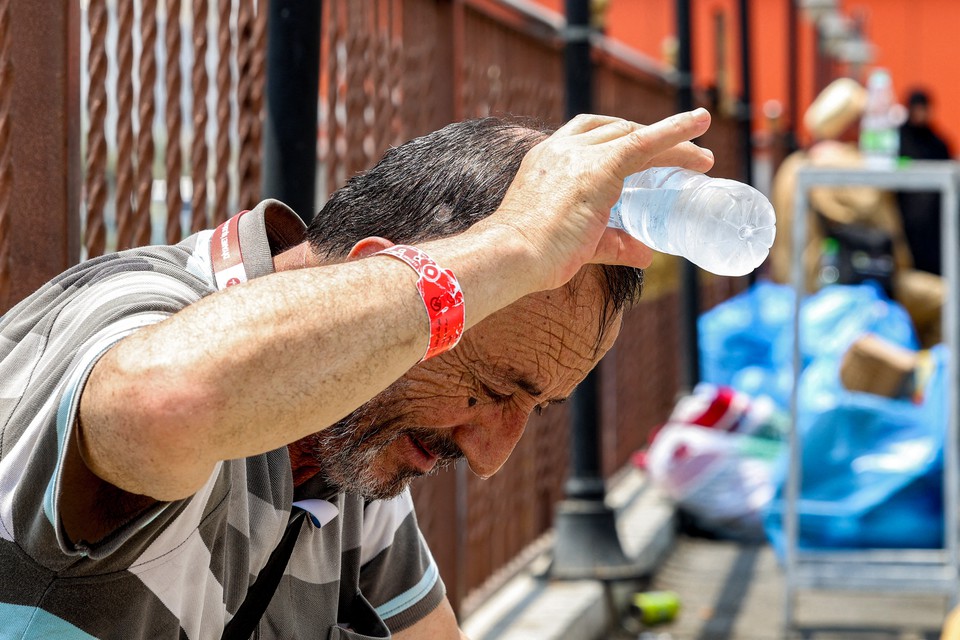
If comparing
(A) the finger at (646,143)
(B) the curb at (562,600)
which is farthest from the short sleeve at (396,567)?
(B) the curb at (562,600)

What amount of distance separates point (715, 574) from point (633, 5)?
57.0ft

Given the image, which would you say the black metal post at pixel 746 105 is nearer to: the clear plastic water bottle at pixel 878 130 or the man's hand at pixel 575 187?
the clear plastic water bottle at pixel 878 130

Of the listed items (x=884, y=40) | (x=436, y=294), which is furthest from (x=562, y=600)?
(x=884, y=40)

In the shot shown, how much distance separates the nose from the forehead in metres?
0.06

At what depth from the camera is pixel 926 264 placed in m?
9.80

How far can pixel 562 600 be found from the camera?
4688 millimetres

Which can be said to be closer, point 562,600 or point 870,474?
point 562,600

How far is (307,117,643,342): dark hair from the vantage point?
5.11ft

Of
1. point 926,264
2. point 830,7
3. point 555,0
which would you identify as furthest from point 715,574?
point 555,0

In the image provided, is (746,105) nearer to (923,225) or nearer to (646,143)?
(923,225)

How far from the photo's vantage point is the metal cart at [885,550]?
16.1 feet

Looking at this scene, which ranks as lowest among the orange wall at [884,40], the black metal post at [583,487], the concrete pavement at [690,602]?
the concrete pavement at [690,602]

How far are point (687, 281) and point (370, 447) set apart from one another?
6.61m

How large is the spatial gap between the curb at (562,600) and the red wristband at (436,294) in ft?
9.34
